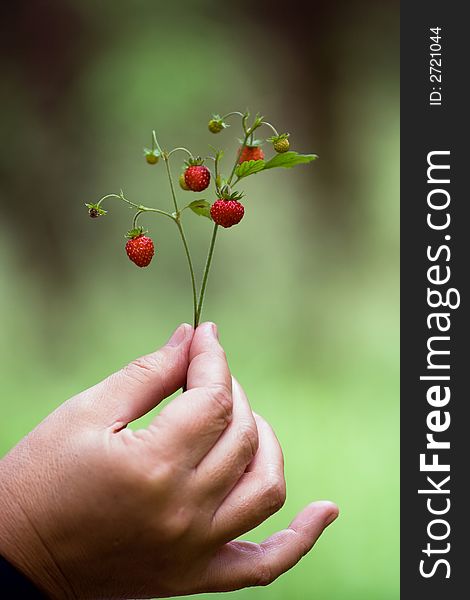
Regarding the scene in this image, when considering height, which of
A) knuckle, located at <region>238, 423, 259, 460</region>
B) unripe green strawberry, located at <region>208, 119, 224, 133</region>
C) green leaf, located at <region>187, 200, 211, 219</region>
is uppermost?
unripe green strawberry, located at <region>208, 119, 224, 133</region>

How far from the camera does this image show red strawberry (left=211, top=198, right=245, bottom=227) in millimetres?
945

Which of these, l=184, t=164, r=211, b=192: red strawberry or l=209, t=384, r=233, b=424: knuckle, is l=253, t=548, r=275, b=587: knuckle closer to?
l=209, t=384, r=233, b=424: knuckle

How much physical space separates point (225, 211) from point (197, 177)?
6cm

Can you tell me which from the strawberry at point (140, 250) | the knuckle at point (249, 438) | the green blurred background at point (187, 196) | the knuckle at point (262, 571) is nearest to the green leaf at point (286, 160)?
the strawberry at point (140, 250)

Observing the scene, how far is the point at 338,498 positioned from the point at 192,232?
3.48ft

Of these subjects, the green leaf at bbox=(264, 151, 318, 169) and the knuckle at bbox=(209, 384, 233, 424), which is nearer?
the knuckle at bbox=(209, 384, 233, 424)

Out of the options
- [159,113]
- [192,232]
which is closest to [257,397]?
[192,232]

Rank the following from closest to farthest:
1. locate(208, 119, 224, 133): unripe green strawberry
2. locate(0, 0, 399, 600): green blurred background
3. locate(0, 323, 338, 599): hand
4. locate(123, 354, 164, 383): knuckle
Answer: locate(0, 323, 338, 599): hand → locate(123, 354, 164, 383): knuckle → locate(208, 119, 224, 133): unripe green strawberry → locate(0, 0, 399, 600): green blurred background

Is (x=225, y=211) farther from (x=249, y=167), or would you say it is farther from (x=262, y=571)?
(x=262, y=571)

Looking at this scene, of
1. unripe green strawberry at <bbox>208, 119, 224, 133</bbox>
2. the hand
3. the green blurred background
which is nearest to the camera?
the hand

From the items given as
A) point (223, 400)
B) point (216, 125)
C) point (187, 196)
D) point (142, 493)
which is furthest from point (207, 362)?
point (187, 196)

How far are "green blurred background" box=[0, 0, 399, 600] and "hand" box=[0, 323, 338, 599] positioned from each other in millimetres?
1907

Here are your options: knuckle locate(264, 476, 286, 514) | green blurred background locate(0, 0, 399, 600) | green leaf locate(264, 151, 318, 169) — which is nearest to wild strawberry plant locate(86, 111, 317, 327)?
green leaf locate(264, 151, 318, 169)

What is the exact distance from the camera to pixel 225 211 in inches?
37.2
